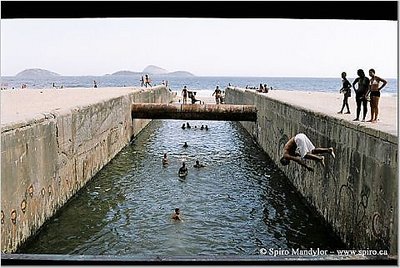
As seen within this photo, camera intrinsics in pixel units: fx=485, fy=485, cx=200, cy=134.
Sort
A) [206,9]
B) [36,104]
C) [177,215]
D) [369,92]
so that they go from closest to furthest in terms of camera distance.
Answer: [206,9] < [369,92] < [177,215] < [36,104]

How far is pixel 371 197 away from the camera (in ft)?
28.9

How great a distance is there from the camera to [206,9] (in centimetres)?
449

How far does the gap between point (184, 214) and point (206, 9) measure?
9849 mm

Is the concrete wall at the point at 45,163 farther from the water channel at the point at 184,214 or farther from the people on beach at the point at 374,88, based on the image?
the people on beach at the point at 374,88

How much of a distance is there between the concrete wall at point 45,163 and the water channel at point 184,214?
43cm

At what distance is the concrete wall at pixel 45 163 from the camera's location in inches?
379

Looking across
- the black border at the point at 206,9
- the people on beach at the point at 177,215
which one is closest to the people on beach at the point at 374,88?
the black border at the point at 206,9

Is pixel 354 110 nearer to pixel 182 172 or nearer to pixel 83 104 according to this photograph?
pixel 182 172

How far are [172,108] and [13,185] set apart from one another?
16229 mm

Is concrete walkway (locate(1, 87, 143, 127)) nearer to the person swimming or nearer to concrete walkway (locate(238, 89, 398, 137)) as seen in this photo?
the person swimming

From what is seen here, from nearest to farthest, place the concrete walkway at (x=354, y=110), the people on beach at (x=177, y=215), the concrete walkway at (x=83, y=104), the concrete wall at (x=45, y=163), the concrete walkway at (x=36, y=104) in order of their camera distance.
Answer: the concrete walkway at (x=354, y=110) < the concrete wall at (x=45, y=163) < the concrete walkway at (x=83, y=104) < the concrete walkway at (x=36, y=104) < the people on beach at (x=177, y=215)

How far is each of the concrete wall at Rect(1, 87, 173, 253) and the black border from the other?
5.29 meters

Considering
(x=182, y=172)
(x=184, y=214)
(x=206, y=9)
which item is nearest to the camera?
(x=206, y=9)

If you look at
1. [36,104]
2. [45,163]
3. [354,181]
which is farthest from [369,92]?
[36,104]
